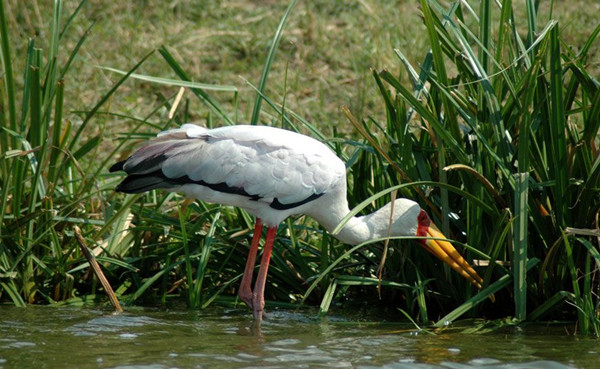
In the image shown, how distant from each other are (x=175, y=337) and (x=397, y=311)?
4.08 ft

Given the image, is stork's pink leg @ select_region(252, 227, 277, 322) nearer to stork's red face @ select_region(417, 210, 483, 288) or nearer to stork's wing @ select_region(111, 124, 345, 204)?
stork's wing @ select_region(111, 124, 345, 204)

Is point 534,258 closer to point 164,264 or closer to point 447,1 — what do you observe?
point 164,264

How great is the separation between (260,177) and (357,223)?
56 cm

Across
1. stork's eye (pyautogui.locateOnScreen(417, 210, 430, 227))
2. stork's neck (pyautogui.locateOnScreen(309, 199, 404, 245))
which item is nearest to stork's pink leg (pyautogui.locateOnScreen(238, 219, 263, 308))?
stork's neck (pyautogui.locateOnScreen(309, 199, 404, 245))

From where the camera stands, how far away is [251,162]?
17.0 ft

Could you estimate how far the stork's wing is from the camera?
511cm

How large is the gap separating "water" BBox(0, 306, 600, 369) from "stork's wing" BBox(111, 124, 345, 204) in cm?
67

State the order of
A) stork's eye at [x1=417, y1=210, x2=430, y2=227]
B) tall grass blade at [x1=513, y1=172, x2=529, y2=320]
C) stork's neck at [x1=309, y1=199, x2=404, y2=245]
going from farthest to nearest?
1. stork's neck at [x1=309, y1=199, x2=404, y2=245]
2. stork's eye at [x1=417, y1=210, x2=430, y2=227]
3. tall grass blade at [x1=513, y1=172, x2=529, y2=320]

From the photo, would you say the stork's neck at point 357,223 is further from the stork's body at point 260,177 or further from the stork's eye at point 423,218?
the stork's eye at point 423,218

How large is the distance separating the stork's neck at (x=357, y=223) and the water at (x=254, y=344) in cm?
43

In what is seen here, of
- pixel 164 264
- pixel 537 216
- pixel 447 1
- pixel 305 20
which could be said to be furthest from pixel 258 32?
pixel 537 216

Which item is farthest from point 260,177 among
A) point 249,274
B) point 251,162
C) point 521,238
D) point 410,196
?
point 521,238

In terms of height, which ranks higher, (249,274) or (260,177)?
(260,177)

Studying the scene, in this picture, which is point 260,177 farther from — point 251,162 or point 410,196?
point 410,196
